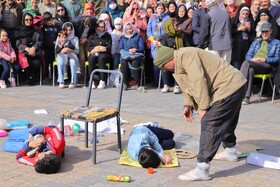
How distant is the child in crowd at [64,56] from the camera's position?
10.6 m

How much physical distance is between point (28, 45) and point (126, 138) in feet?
17.4

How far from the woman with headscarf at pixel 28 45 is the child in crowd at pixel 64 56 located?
1.56ft

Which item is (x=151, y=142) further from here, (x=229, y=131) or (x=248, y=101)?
(x=248, y=101)

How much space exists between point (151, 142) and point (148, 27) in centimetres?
566

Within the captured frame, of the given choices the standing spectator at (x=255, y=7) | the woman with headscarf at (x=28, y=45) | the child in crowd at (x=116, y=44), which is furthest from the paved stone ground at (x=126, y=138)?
the standing spectator at (x=255, y=7)

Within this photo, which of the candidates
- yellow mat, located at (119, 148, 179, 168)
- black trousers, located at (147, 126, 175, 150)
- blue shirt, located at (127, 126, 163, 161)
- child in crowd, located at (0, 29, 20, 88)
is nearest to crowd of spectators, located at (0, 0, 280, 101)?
child in crowd, located at (0, 29, 20, 88)

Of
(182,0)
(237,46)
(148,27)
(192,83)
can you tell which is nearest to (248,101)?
(237,46)

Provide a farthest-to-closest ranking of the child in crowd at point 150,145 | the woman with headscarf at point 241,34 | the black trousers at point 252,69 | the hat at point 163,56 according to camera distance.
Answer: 1. the woman with headscarf at point 241,34
2. the black trousers at point 252,69
3. the child in crowd at point 150,145
4. the hat at point 163,56

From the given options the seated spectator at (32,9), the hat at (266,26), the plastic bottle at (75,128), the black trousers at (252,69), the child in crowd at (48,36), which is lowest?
the plastic bottle at (75,128)

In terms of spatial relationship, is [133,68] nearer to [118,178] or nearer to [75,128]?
[75,128]

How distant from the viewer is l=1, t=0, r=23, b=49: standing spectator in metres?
10.9

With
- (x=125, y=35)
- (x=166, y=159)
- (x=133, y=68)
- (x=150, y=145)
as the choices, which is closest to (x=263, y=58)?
(x=133, y=68)

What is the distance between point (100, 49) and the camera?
416 inches

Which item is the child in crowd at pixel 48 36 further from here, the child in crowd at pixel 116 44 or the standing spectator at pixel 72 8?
the child in crowd at pixel 116 44
